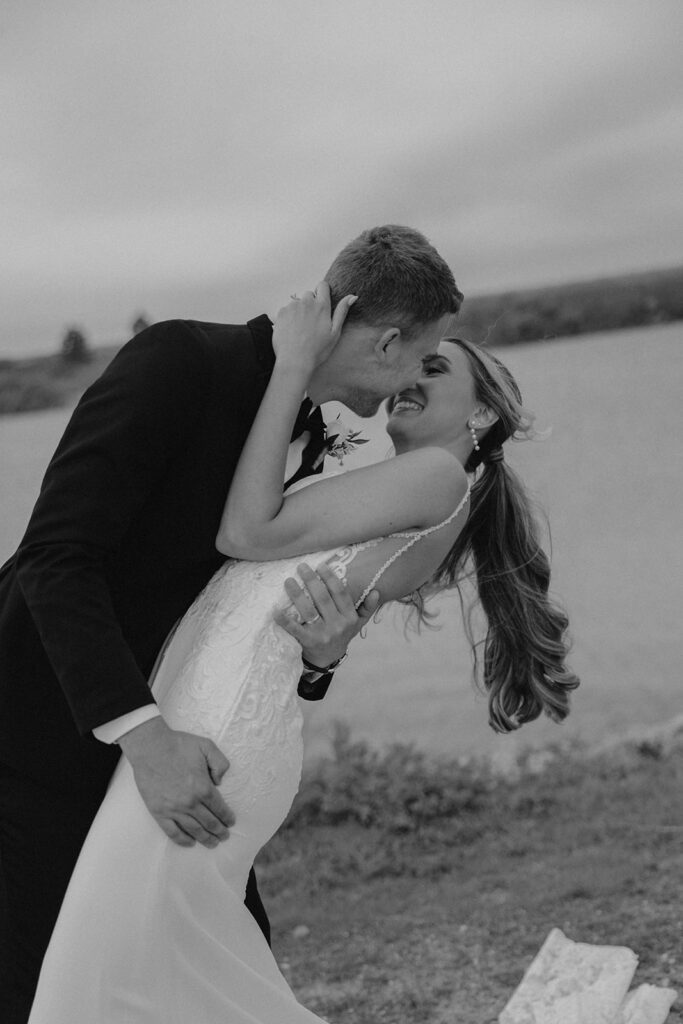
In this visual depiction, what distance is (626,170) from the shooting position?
296 inches

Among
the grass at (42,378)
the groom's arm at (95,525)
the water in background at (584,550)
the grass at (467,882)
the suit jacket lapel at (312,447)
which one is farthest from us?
the water in background at (584,550)

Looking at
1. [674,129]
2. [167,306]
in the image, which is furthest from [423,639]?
[674,129]

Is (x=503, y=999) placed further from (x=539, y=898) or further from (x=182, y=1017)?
(x=182, y=1017)

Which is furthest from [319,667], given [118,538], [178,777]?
[118,538]

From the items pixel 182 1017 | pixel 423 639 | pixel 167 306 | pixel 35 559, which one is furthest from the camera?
pixel 423 639

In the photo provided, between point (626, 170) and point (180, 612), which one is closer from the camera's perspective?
point (180, 612)

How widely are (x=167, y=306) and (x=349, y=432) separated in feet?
14.9

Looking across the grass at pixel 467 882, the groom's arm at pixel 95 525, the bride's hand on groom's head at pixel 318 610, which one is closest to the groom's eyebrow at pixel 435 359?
the bride's hand on groom's head at pixel 318 610

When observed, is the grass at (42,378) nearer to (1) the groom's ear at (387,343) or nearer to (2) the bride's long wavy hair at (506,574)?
(2) the bride's long wavy hair at (506,574)

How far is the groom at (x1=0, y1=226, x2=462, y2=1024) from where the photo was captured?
1.71 meters

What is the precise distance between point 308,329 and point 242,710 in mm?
688

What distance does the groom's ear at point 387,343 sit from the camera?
198cm

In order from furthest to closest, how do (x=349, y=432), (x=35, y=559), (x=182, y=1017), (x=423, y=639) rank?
(x=423, y=639) → (x=349, y=432) → (x=182, y=1017) → (x=35, y=559)

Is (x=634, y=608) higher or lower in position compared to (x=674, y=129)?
lower
